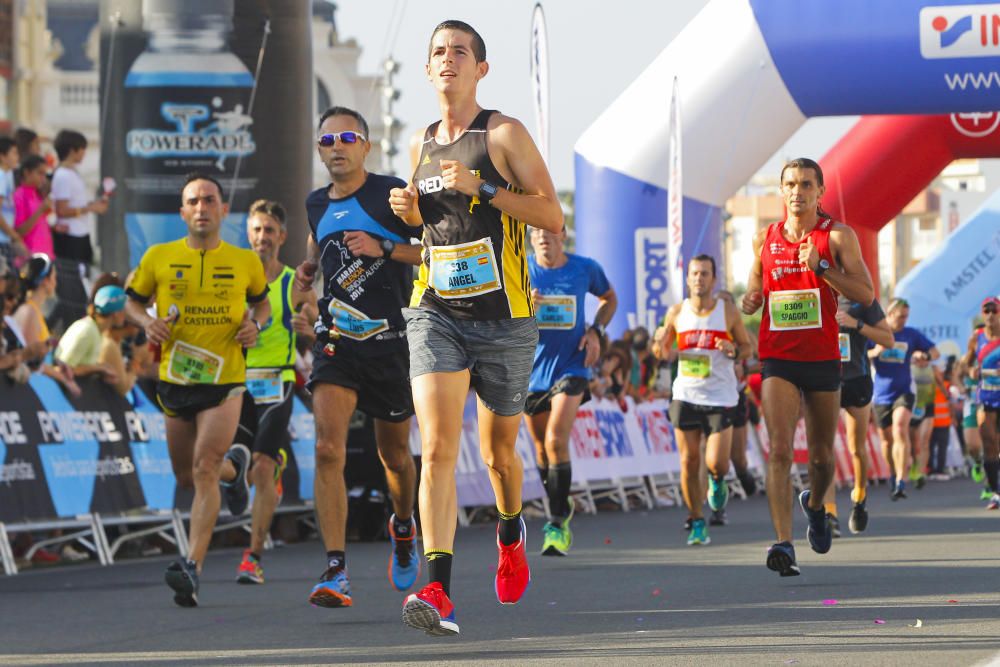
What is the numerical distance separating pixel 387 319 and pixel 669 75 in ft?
42.5

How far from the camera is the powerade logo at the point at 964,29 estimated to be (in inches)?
745

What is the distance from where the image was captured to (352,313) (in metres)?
8.97

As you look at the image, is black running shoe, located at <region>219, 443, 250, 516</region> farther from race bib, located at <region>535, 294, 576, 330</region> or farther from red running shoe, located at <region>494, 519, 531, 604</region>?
red running shoe, located at <region>494, 519, 531, 604</region>

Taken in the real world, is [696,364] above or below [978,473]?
above

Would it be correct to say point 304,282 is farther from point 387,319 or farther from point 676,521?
point 676,521

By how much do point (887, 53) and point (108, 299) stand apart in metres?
9.21

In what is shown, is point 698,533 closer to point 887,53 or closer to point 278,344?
point 278,344

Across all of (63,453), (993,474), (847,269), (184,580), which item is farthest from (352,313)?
(993,474)

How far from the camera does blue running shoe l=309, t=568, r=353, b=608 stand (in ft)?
27.3

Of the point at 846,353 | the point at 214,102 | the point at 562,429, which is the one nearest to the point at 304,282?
the point at 562,429

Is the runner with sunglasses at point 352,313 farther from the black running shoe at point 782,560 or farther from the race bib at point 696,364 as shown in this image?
the race bib at point 696,364

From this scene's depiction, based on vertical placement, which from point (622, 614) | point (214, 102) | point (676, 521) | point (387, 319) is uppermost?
point (214, 102)

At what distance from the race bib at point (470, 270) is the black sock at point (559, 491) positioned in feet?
17.7

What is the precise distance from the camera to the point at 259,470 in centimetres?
1141
